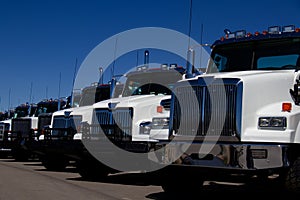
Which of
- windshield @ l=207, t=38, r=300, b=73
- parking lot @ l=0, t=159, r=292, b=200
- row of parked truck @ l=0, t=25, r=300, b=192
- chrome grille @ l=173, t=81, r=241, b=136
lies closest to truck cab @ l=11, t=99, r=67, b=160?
parking lot @ l=0, t=159, r=292, b=200

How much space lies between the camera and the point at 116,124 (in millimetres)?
10695

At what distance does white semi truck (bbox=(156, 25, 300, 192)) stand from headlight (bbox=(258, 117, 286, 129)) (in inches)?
0.5

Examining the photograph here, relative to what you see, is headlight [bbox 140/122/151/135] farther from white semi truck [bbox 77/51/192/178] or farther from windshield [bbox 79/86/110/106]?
windshield [bbox 79/86/110/106]

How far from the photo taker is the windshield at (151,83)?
11.5m

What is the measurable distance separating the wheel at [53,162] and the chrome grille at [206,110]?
725 centimetres

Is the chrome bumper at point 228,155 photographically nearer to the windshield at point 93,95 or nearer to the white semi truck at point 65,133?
the white semi truck at point 65,133

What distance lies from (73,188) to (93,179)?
6.94 feet

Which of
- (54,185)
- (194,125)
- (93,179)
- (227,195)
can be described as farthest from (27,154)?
(194,125)

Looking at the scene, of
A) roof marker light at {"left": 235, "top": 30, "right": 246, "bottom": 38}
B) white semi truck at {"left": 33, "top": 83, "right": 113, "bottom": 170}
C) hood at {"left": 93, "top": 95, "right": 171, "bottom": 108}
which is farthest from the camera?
white semi truck at {"left": 33, "top": 83, "right": 113, "bottom": 170}

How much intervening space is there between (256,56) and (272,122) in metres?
2.33

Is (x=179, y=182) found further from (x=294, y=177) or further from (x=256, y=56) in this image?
(x=256, y=56)

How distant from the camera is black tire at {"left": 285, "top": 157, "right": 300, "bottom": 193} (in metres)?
6.39

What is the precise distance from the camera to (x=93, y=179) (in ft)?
38.0

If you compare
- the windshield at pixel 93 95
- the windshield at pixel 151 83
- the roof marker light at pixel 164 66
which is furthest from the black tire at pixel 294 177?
the windshield at pixel 93 95
